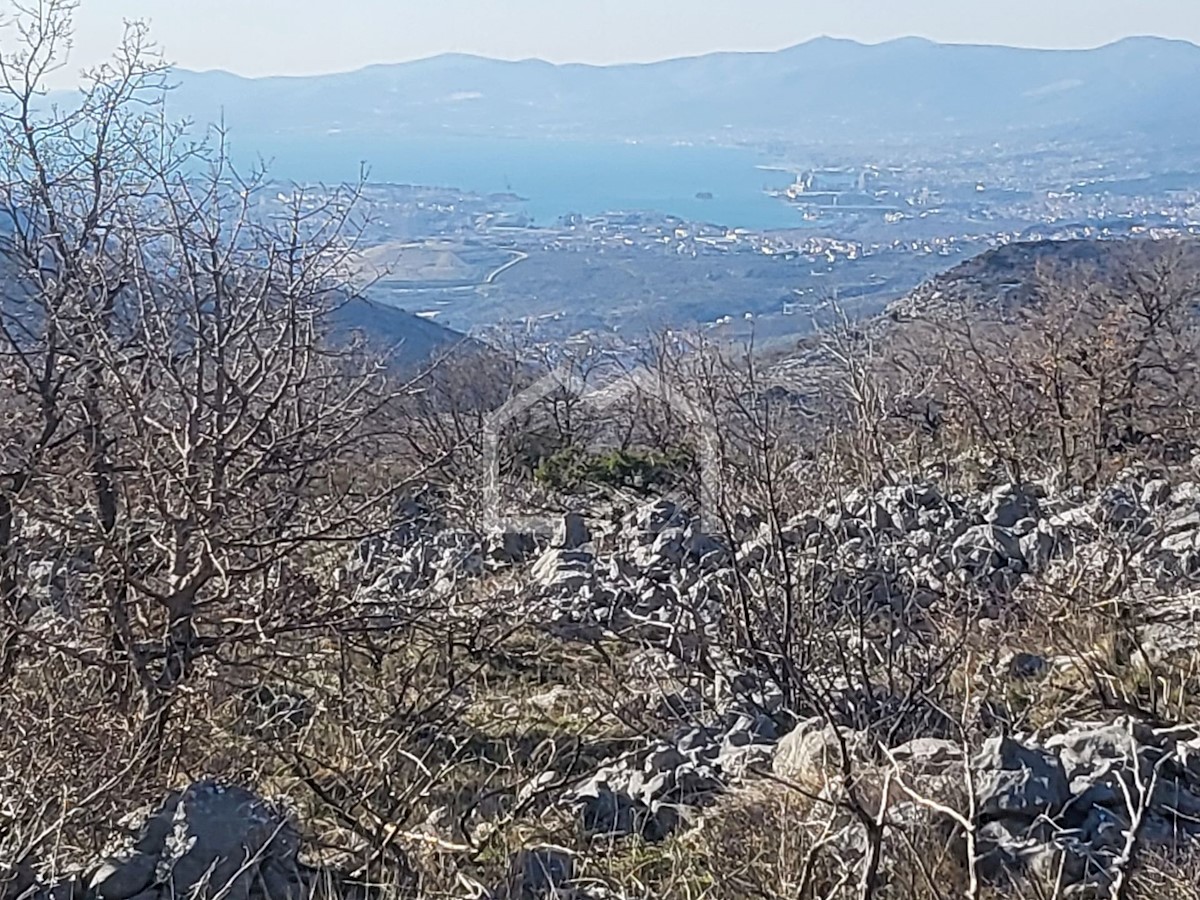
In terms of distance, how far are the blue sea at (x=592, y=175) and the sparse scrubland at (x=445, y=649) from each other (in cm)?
4887

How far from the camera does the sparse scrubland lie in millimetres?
3510

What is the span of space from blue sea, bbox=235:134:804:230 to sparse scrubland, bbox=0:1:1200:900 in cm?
4887

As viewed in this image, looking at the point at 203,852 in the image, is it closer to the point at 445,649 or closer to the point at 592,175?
the point at 445,649

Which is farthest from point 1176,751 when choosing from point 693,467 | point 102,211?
point 693,467

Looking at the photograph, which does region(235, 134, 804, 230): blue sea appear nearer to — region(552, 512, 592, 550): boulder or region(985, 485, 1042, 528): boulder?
region(552, 512, 592, 550): boulder

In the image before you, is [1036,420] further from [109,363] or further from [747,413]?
[109,363]

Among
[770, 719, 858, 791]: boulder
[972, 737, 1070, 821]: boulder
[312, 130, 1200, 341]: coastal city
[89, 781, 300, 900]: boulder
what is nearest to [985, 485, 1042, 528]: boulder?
[312, 130, 1200, 341]: coastal city

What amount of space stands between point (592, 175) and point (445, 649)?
4194 inches

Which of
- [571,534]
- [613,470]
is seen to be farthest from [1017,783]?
[613,470]

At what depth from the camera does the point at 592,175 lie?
362 feet

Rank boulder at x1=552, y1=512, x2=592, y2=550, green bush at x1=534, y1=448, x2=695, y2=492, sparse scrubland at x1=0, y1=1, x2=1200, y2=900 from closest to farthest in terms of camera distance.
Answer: sparse scrubland at x1=0, y1=1, x2=1200, y2=900 → boulder at x1=552, y1=512, x2=592, y2=550 → green bush at x1=534, y1=448, x2=695, y2=492

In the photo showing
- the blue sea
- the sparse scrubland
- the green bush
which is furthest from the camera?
the blue sea

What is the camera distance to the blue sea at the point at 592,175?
243 ft

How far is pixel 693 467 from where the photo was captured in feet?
32.9
